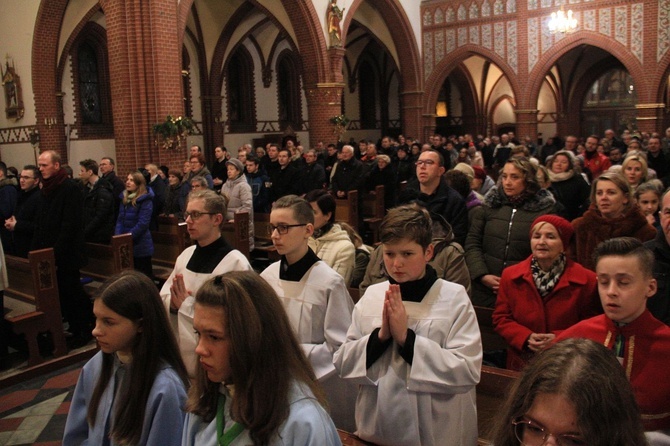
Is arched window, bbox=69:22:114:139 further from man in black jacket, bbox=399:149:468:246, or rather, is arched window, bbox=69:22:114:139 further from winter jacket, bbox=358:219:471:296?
winter jacket, bbox=358:219:471:296

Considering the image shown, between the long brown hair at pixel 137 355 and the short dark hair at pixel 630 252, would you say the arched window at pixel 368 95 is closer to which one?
the short dark hair at pixel 630 252

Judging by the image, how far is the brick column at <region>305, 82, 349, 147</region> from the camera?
16.1 metres

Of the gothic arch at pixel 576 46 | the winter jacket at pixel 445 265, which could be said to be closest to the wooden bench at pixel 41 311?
the winter jacket at pixel 445 265

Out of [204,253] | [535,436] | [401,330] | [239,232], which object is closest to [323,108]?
[239,232]

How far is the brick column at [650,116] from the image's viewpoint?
18.1 meters

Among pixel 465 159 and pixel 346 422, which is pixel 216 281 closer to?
pixel 346 422

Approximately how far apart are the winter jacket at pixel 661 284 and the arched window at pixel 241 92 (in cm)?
1787

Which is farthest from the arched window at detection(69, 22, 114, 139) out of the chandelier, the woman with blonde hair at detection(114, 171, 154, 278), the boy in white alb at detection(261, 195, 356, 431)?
the boy in white alb at detection(261, 195, 356, 431)

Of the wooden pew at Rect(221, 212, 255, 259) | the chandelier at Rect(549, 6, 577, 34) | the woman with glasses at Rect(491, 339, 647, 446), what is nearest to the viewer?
the woman with glasses at Rect(491, 339, 647, 446)

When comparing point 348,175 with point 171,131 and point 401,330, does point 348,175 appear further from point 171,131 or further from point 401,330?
point 401,330

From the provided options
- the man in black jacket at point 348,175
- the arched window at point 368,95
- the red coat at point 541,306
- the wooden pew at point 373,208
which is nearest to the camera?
the red coat at point 541,306

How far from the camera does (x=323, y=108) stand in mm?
16203

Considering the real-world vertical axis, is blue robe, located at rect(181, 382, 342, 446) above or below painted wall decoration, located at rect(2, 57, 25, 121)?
below

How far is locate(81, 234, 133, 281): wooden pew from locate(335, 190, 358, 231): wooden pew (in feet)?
11.6
